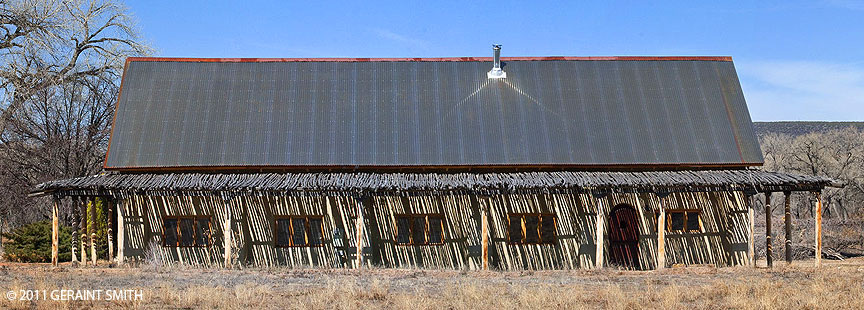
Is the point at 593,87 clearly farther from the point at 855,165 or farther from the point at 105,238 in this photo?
the point at 855,165

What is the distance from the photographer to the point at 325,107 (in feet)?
91.0

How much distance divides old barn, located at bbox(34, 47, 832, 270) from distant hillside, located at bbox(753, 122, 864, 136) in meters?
81.5

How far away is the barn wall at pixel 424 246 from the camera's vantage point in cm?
2519

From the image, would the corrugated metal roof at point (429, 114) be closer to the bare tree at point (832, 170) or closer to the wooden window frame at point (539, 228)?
the wooden window frame at point (539, 228)

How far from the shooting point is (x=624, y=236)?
2581cm

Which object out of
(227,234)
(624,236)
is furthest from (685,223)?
(227,234)

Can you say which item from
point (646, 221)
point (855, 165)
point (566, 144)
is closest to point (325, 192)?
point (566, 144)

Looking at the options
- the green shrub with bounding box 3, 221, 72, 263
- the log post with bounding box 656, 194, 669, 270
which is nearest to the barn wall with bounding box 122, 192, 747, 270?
the log post with bounding box 656, 194, 669, 270

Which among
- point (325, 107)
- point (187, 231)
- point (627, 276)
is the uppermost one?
point (325, 107)

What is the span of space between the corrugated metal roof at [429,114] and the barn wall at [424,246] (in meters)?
1.09

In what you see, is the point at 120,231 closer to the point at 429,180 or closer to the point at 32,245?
the point at 32,245

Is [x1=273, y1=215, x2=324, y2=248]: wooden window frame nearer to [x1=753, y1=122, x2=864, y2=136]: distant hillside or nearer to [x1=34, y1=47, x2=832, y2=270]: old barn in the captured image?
[x1=34, y1=47, x2=832, y2=270]: old barn

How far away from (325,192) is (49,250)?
457 inches

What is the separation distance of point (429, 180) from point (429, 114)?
12.3 feet
